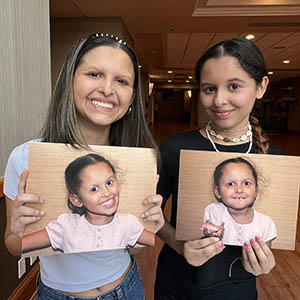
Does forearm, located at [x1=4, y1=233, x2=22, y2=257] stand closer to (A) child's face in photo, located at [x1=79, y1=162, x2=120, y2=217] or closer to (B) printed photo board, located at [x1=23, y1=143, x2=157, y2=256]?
(B) printed photo board, located at [x1=23, y1=143, x2=157, y2=256]

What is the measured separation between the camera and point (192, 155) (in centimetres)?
74

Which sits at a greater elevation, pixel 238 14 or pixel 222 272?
pixel 238 14

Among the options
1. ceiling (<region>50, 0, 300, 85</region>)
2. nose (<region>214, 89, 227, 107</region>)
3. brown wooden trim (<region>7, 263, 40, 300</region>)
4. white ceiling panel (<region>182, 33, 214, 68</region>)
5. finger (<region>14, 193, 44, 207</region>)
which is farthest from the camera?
white ceiling panel (<region>182, 33, 214, 68</region>)

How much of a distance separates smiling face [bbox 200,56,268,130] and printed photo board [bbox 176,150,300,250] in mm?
126

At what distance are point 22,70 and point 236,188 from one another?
1426 millimetres

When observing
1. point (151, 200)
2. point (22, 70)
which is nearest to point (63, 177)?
point (151, 200)

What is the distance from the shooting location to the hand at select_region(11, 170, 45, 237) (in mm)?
643

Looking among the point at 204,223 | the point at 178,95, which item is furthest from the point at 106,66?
the point at 178,95

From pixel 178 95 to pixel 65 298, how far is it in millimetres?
26775

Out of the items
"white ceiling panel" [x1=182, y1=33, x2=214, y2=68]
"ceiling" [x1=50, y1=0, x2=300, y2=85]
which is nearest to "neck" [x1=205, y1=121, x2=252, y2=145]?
"ceiling" [x1=50, y1=0, x2=300, y2=85]

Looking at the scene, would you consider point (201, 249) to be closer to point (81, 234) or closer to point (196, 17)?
point (81, 234)

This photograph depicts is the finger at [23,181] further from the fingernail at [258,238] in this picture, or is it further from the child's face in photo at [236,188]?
the fingernail at [258,238]

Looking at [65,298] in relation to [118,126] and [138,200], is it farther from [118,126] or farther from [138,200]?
[118,126]

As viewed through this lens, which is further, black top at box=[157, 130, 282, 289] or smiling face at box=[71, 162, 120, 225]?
black top at box=[157, 130, 282, 289]
